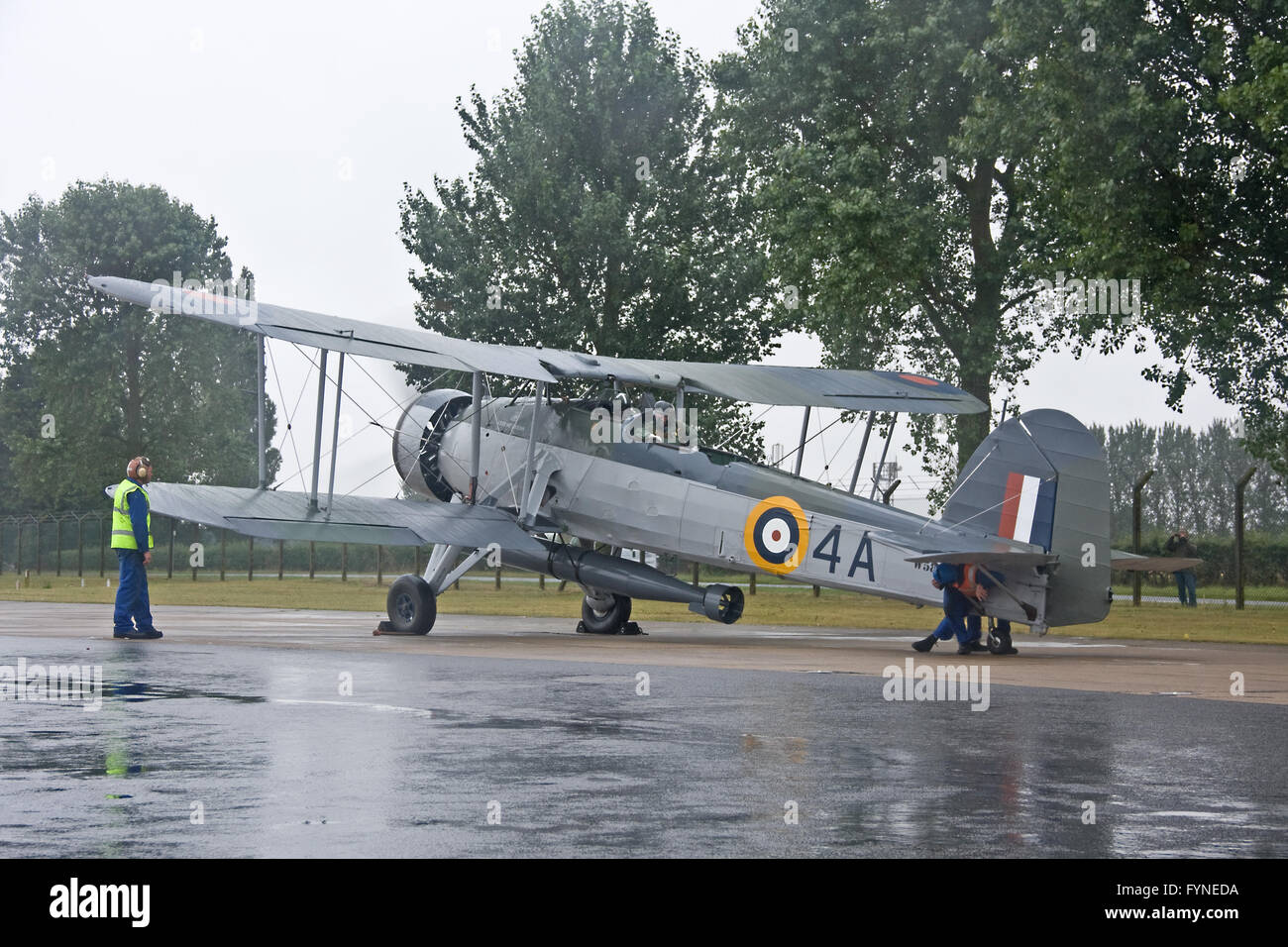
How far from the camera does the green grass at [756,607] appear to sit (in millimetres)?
25811

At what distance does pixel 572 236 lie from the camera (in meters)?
46.4

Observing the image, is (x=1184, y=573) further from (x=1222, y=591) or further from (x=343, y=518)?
(x=343, y=518)

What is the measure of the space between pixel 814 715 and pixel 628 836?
17.2 feet

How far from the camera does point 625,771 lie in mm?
8945

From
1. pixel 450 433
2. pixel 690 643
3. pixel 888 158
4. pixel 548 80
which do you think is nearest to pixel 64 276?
pixel 548 80

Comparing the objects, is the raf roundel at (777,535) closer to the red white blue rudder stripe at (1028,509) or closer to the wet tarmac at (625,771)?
the red white blue rudder stripe at (1028,509)

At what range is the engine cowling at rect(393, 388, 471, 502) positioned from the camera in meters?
24.9

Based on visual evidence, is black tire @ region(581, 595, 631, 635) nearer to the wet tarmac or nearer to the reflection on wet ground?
the wet tarmac

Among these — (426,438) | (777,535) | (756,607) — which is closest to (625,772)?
(777,535)

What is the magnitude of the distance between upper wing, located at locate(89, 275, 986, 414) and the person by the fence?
1313cm

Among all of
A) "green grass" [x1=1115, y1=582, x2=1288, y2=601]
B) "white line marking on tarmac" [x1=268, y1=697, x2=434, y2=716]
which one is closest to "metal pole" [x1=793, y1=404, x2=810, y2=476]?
"white line marking on tarmac" [x1=268, y1=697, x2=434, y2=716]

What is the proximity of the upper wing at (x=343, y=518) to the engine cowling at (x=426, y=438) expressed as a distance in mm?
2328

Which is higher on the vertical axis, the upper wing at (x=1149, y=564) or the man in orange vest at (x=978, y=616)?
the upper wing at (x=1149, y=564)

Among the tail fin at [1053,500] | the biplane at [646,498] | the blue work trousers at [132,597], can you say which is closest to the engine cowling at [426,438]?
the biplane at [646,498]
